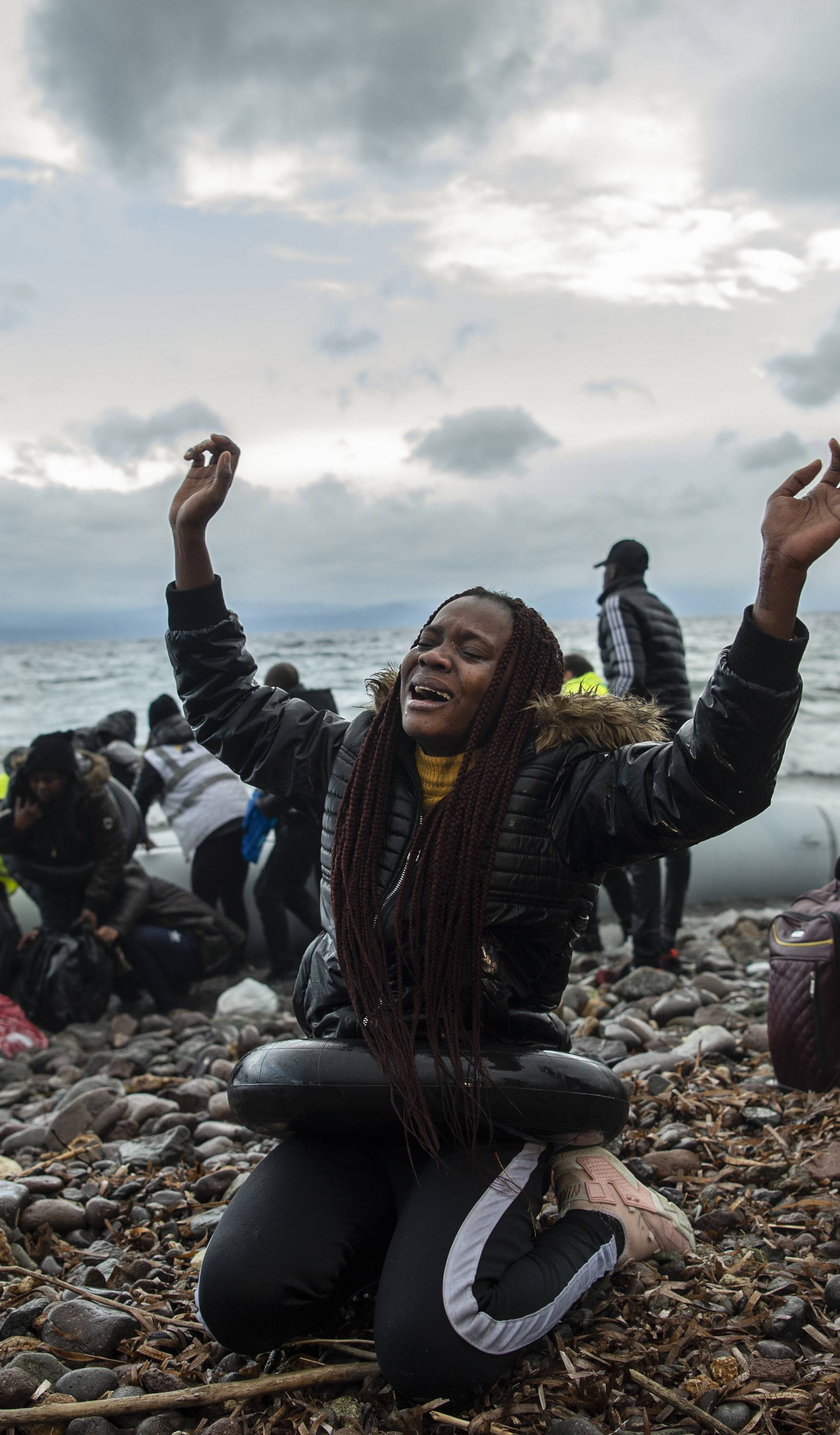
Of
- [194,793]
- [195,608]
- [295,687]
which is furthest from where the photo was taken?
[194,793]

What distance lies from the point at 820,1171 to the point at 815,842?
5.85 meters

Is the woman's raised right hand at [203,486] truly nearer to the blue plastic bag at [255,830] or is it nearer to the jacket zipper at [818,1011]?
the jacket zipper at [818,1011]

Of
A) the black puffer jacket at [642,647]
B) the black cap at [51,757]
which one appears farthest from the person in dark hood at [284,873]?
the black puffer jacket at [642,647]

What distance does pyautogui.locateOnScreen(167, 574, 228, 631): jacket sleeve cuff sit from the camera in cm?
329

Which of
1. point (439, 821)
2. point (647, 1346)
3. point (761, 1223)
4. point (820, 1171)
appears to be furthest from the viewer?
point (820, 1171)

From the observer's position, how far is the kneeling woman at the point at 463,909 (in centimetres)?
251

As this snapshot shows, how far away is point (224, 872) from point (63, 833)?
1.35m

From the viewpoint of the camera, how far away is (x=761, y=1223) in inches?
127

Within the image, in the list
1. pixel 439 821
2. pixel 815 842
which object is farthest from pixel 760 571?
pixel 815 842

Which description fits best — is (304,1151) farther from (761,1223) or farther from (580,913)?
(761,1223)

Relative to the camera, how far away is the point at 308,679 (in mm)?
32094

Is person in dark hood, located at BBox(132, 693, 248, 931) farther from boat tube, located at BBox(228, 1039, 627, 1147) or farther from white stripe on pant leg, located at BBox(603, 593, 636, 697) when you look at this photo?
boat tube, located at BBox(228, 1039, 627, 1147)

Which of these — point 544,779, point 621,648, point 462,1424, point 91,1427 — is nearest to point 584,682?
point 621,648

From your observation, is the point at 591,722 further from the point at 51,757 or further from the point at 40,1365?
the point at 51,757
